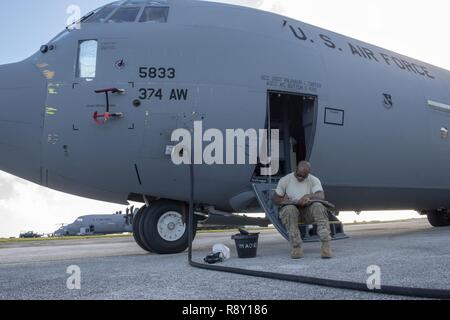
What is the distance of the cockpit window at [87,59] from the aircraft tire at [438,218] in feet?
40.5

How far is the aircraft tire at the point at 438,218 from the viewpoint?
14.5m

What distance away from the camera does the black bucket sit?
6.29 meters

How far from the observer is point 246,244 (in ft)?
20.7

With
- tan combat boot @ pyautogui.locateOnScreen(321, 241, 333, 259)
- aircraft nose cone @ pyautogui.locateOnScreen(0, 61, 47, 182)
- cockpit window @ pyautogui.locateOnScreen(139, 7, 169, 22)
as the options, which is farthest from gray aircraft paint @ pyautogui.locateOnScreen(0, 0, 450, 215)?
tan combat boot @ pyautogui.locateOnScreen(321, 241, 333, 259)

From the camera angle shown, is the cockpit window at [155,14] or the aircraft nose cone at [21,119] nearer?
the aircraft nose cone at [21,119]

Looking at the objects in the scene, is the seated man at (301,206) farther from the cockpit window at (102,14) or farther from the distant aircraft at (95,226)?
the distant aircraft at (95,226)

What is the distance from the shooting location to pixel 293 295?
11.1ft

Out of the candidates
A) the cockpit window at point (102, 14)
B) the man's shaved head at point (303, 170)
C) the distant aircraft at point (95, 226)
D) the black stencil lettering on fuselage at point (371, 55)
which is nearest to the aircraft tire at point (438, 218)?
the black stencil lettering on fuselage at point (371, 55)

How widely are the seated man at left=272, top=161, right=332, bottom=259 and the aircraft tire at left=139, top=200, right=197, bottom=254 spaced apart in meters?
1.93

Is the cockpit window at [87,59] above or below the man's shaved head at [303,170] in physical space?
above

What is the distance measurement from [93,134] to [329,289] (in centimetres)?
474

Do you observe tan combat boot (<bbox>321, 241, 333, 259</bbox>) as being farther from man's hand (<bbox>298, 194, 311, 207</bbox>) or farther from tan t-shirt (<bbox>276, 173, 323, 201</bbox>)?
tan t-shirt (<bbox>276, 173, 323, 201</bbox>)
